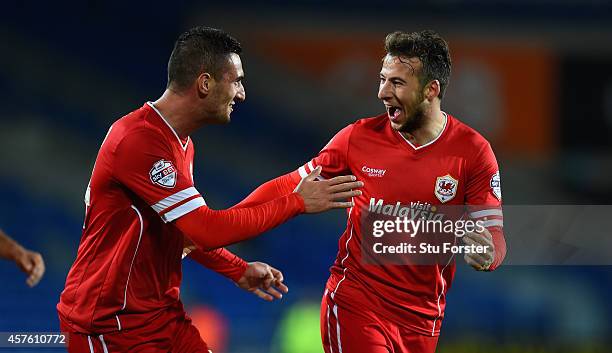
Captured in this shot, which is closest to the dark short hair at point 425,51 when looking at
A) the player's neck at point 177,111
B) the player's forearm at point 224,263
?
the player's neck at point 177,111

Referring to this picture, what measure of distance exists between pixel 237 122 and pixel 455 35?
8.28 ft

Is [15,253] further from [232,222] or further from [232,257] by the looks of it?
[232,257]

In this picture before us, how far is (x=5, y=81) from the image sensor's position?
830cm

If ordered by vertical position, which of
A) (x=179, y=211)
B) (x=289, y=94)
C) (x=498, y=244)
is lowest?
(x=289, y=94)

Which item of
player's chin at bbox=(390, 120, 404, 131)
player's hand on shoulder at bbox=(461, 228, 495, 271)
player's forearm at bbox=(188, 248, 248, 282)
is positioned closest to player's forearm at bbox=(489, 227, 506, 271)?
player's hand on shoulder at bbox=(461, 228, 495, 271)

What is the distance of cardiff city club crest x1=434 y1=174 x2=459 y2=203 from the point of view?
348 cm

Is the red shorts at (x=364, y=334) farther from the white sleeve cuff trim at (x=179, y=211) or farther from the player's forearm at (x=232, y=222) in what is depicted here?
the white sleeve cuff trim at (x=179, y=211)

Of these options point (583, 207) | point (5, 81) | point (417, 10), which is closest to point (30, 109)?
point (5, 81)

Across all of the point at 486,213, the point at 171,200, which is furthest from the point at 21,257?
the point at 486,213

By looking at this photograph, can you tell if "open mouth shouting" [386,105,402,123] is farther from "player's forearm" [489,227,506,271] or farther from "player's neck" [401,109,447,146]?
"player's forearm" [489,227,506,271]

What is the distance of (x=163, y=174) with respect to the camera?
2912 mm

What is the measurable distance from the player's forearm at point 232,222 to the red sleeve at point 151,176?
0.05m

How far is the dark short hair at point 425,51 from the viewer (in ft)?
11.7

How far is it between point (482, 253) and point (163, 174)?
126 centimetres
